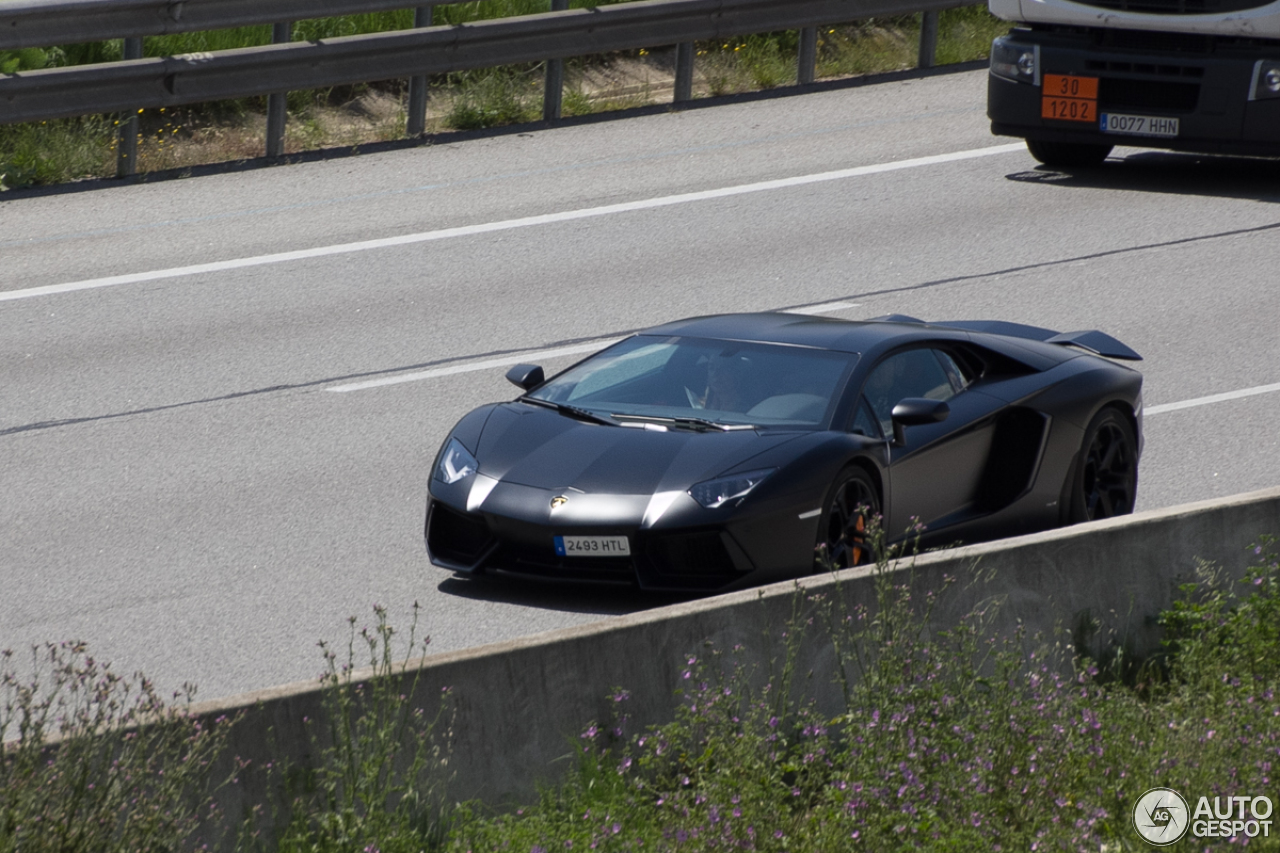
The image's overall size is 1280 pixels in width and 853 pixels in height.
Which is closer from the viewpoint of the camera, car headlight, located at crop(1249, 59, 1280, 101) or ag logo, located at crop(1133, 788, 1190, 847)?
ag logo, located at crop(1133, 788, 1190, 847)

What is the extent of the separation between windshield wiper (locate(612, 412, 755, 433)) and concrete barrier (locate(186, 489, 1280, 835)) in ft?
4.95

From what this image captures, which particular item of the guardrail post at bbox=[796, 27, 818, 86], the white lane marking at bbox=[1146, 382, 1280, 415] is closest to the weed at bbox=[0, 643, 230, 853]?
the white lane marking at bbox=[1146, 382, 1280, 415]

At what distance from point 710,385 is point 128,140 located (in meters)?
9.63

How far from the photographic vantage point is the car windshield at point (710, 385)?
26.3ft

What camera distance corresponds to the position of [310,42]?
1698 cm

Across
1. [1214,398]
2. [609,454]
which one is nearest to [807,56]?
[1214,398]

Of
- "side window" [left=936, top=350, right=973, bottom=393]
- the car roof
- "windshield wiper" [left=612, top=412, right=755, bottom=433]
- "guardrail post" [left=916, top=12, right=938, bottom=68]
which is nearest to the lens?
"windshield wiper" [left=612, top=412, right=755, bottom=433]

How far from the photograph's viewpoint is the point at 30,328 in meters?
12.4

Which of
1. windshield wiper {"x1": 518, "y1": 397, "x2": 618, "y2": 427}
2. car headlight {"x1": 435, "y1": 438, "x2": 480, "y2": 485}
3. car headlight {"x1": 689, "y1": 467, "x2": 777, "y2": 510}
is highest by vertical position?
windshield wiper {"x1": 518, "y1": 397, "x2": 618, "y2": 427}

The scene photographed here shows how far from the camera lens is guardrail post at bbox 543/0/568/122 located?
60.3ft

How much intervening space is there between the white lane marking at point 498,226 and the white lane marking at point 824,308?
3052 millimetres

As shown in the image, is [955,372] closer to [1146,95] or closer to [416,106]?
[1146,95]

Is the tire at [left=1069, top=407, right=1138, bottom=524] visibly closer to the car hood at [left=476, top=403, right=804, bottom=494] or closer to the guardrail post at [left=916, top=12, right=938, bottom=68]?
the car hood at [left=476, top=403, right=804, bottom=494]

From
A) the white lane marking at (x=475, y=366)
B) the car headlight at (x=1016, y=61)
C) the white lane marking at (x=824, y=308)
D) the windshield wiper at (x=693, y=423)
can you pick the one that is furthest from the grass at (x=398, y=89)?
the windshield wiper at (x=693, y=423)
